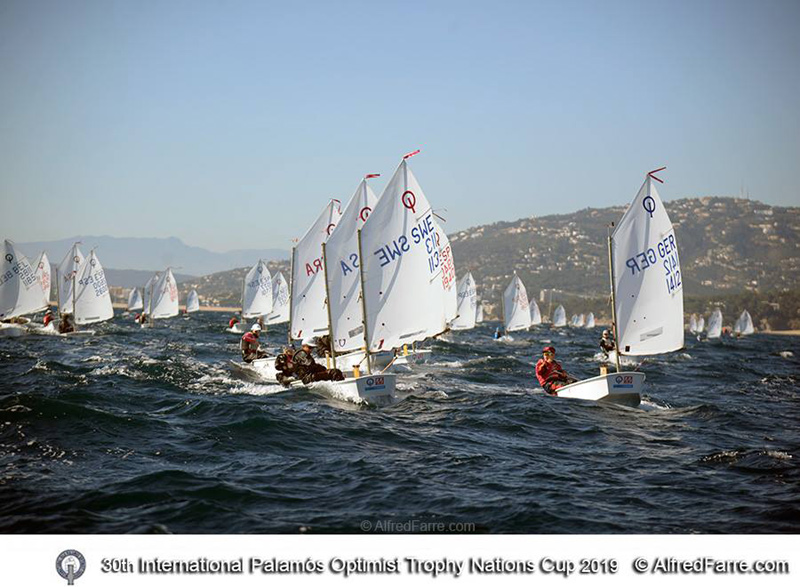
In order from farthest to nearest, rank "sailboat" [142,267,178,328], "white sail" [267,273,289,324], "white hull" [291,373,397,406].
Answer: "sailboat" [142,267,178,328], "white sail" [267,273,289,324], "white hull" [291,373,397,406]

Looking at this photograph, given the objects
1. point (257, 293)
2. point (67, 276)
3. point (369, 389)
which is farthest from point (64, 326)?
point (369, 389)

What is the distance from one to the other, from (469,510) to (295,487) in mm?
3231

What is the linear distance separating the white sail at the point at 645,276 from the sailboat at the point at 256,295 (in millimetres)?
48495

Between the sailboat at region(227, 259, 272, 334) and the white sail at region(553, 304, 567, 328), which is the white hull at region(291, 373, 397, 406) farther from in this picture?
the white sail at region(553, 304, 567, 328)

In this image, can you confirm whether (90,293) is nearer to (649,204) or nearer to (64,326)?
(64,326)

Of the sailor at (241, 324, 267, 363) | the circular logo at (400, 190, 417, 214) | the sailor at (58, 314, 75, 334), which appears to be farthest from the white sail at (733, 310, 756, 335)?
the circular logo at (400, 190, 417, 214)

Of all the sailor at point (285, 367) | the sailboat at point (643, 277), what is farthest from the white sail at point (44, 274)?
the sailboat at point (643, 277)

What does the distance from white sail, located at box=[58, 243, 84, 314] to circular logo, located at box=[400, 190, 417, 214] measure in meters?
40.4

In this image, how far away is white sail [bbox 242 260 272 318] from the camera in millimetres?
68250

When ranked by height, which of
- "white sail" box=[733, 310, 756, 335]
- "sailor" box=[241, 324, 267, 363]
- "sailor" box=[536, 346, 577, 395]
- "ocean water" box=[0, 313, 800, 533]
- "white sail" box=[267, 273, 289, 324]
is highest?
"white sail" box=[267, 273, 289, 324]

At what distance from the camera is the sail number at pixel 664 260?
79.0ft

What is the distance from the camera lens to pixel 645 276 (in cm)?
2427

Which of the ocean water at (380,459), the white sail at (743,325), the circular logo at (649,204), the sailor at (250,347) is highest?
the circular logo at (649,204)

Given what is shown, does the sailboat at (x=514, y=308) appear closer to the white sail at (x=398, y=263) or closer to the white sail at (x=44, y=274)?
the white sail at (x=44, y=274)
